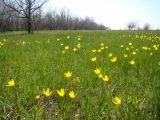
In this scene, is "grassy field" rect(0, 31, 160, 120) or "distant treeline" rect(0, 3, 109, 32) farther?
"distant treeline" rect(0, 3, 109, 32)

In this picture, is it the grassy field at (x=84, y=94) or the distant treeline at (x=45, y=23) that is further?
the distant treeline at (x=45, y=23)

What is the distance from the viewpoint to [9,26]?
69875mm

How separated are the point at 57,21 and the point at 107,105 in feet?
308

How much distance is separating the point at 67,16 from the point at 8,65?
10433cm

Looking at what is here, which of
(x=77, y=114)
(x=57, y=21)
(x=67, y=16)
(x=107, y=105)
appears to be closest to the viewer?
(x=77, y=114)

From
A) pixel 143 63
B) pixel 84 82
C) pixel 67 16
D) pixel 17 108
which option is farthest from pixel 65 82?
pixel 67 16

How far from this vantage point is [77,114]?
2.34 m

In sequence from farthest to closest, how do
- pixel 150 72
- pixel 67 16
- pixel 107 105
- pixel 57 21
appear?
pixel 67 16
pixel 57 21
pixel 150 72
pixel 107 105

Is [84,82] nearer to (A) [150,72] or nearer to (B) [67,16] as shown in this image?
(A) [150,72]

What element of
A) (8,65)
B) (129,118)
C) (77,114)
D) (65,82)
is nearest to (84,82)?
(65,82)

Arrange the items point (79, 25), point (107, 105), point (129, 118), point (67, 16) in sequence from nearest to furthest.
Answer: point (129, 118) < point (107, 105) < point (67, 16) < point (79, 25)

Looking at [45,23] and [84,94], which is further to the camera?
[45,23]

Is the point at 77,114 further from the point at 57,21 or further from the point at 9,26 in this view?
the point at 57,21

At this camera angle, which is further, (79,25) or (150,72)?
(79,25)
